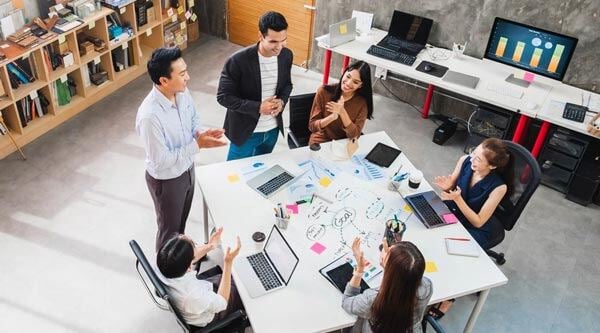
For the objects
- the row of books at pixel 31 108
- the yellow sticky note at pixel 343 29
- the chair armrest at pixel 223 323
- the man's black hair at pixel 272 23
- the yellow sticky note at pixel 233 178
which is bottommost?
the row of books at pixel 31 108

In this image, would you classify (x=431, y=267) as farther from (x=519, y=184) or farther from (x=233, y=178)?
(x=233, y=178)

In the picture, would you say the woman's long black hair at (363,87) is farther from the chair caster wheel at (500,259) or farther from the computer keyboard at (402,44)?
the computer keyboard at (402,44)

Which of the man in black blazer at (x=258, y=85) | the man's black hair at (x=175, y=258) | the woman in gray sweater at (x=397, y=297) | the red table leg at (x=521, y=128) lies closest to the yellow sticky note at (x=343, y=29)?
the man in black blazer at (x=258, y=85)

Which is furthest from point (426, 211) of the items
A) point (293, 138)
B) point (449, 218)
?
point (293, 138)

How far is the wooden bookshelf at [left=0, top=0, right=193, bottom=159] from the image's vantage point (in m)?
4.60

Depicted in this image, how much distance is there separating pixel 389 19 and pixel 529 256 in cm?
269

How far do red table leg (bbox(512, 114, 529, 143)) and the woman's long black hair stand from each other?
5.00 feet

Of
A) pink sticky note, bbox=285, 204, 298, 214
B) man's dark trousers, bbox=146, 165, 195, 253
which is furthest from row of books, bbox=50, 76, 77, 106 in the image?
pink sticky note, bbox=285, 204, 298, 214

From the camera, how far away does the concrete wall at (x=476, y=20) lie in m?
4.61

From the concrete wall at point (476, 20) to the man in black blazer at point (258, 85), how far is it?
2.19 metres

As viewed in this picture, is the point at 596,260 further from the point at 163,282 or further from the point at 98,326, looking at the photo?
the point at 98,326

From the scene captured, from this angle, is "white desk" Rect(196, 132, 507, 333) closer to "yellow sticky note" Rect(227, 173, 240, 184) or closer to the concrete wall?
"yellow sticky note" Rect(227, 173, 240, 184)

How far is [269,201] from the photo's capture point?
131 inches

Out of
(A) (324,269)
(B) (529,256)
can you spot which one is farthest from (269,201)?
(B) (529,256)
